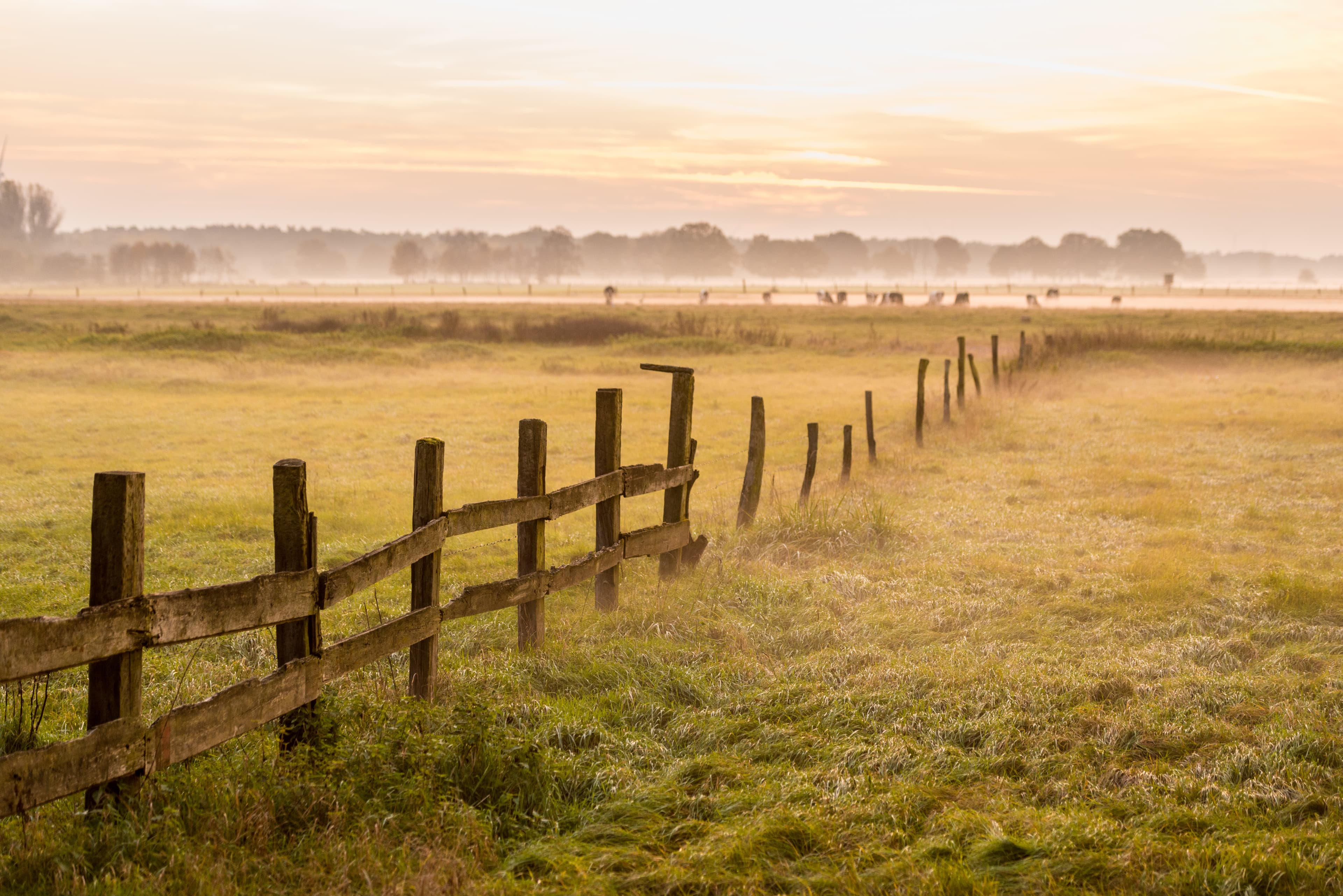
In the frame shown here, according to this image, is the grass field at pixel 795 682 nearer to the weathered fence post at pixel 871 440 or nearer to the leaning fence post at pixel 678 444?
the weathered fence post at pixel 871 440

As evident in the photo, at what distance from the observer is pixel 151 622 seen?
454 cm

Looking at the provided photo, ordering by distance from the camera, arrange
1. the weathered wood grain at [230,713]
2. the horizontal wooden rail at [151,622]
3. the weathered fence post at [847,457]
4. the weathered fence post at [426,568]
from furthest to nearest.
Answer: the weathered fence post at [847,457], the weathered fence post at [426,568], the weathered wood grain at [230,713], the horizontal wooden rail at [151,622]

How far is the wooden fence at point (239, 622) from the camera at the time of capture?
4.26 m

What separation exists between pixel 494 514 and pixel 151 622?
289cm

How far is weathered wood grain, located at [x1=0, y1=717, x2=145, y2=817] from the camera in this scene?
4.09 meters

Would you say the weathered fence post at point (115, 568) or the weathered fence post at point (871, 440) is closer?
the weathered fence post at point (115, 568)

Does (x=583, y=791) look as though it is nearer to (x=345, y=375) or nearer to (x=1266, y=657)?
(x=1266, y=657)

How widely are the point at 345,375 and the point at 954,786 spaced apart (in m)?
32.0

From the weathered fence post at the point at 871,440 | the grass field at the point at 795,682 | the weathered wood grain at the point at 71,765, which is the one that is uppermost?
the weathered fence post at the point at 871,440

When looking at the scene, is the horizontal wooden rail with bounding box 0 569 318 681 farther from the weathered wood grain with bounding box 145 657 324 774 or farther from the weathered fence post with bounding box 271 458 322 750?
the weathered wood grain with bounding box 145 657 324 774

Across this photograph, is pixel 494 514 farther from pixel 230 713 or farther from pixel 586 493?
pixel 230 713

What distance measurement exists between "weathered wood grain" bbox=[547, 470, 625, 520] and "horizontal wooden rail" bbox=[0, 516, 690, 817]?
1.17m

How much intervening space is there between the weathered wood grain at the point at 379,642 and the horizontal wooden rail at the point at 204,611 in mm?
349

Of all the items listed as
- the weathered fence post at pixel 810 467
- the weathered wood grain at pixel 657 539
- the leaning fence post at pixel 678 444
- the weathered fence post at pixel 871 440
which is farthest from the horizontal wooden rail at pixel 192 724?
the weathered fence post at pixel 871 440
